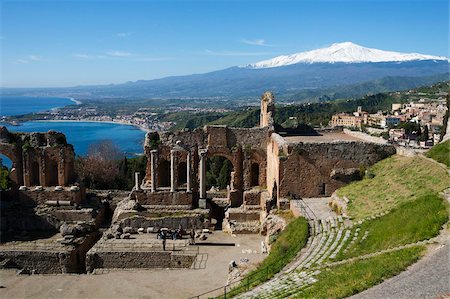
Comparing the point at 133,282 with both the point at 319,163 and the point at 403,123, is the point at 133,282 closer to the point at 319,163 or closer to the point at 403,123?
the point at 319,163

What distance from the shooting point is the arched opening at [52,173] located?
34.7 metres

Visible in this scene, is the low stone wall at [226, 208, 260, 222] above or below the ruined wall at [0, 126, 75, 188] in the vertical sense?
below

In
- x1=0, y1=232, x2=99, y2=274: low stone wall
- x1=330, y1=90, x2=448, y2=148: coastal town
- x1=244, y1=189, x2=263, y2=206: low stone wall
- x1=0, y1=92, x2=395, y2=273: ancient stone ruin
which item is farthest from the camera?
x1=330, y1=90, x2=448, y2=148: coastal town

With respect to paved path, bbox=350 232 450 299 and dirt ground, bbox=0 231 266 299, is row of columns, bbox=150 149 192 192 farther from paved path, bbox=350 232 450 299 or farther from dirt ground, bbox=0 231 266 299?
paved path, bbox=350 232 450 299

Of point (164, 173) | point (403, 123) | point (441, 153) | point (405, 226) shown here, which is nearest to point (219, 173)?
point (164, 173)

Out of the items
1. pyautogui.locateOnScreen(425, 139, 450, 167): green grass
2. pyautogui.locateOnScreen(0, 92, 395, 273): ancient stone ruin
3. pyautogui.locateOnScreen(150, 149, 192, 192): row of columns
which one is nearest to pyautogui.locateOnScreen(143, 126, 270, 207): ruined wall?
pyautogui.locateOnScreen(0, 92, 395, 273): ancient stone ruin

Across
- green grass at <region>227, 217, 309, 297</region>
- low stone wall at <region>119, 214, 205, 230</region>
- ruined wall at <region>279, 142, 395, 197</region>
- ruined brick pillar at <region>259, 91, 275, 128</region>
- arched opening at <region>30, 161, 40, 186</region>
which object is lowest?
low stone wall at <region>119, 214, 205, 230</region>

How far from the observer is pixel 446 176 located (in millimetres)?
22203

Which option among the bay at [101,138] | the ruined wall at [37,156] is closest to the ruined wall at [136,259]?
the ruined wall at [37,156]

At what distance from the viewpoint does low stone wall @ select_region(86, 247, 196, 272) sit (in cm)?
2600

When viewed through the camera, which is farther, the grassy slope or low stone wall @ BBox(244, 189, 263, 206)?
low stone wall @ BBox(244, 189, 263, 206)

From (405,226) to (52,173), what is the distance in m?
26.3

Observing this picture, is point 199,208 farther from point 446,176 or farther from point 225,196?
point 446,176

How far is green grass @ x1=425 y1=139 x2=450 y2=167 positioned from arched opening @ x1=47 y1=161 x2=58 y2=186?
1012 inches
